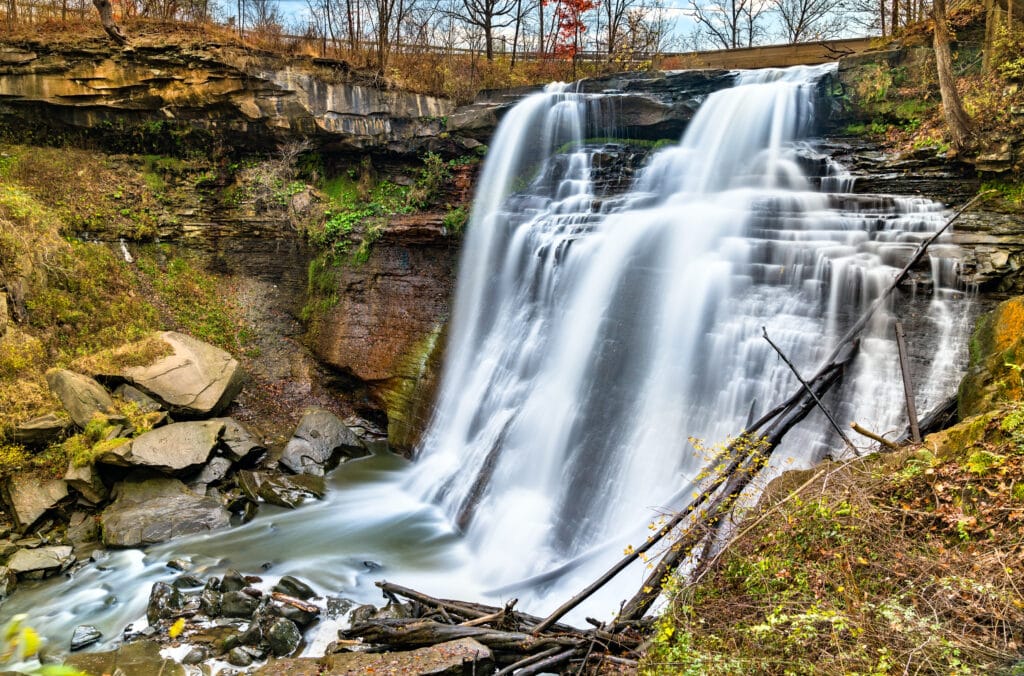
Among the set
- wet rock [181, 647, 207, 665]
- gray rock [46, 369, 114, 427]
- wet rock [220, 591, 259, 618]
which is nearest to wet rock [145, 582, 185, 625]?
wet rock [220, 591, 259, 618]

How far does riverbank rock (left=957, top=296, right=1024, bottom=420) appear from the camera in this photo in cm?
486

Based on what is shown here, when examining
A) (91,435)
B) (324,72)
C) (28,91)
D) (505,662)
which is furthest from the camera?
(324,72)

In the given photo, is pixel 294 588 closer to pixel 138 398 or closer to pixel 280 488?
pixel 280 488

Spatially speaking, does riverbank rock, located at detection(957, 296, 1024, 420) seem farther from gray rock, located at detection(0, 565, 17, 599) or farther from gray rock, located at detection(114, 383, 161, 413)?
gray rock, located at detection(114, 383, 161, 413)

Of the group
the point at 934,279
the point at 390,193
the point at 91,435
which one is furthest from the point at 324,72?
the point at 934,279

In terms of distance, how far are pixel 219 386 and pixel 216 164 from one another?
20.9 feet

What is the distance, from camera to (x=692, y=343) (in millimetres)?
8211

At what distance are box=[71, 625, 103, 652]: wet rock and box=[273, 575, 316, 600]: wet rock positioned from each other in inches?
70.5

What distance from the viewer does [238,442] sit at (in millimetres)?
10211

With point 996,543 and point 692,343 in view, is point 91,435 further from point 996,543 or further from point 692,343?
point 996,543

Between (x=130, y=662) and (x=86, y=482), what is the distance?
373 cm

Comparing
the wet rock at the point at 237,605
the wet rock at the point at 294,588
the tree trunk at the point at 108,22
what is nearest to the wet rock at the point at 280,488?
the wet rock at the point at 294,588

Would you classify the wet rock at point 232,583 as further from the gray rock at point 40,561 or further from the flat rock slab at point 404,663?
the gray rock at point 40,561

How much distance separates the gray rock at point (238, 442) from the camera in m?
10.1
